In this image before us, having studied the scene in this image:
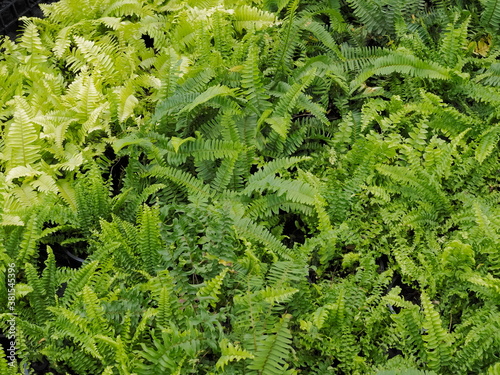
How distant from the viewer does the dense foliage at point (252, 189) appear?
2.67m

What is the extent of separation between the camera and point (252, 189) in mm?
3326

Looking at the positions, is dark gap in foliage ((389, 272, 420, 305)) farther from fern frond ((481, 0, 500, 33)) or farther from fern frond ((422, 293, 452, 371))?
fern frond ((481, 0, 500, 33))

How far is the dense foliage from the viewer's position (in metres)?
2.67

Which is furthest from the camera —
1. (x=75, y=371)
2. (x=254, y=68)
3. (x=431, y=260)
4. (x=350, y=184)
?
(x=254, y=68)

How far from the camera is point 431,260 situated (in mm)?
3145

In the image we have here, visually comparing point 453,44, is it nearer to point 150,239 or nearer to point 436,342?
point 436,342

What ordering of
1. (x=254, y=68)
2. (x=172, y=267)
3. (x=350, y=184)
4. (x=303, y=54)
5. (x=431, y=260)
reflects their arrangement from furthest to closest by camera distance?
(x=303, y=54) → (x=254, y=68) → (x=350, y=184) → (x=431, y=260) → (x=172, y=267)

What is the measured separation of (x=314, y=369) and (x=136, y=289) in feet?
3.81

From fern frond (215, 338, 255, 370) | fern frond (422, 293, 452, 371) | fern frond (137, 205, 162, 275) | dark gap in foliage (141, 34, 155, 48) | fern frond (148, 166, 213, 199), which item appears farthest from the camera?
dark gap in foliage (141, 34, 155, 48)

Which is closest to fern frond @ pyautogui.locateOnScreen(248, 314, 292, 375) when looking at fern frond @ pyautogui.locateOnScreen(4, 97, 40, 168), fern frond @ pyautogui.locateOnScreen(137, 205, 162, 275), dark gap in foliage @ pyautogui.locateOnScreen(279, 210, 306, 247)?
fern frond @ pyautogui.locateOnScreen(137, 205, 162, 275)

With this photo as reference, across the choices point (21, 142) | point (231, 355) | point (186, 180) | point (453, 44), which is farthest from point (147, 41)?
point (231, 355)

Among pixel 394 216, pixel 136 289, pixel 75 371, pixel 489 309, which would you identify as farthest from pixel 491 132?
pixel 75 371

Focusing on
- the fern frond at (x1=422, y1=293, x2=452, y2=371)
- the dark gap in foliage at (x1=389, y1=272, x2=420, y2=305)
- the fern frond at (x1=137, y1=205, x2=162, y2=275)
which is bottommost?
the dark gap in foliage at (x1=389, y1=272, x2=420, y2=305)

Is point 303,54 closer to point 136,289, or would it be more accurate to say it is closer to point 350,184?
point 350,184
